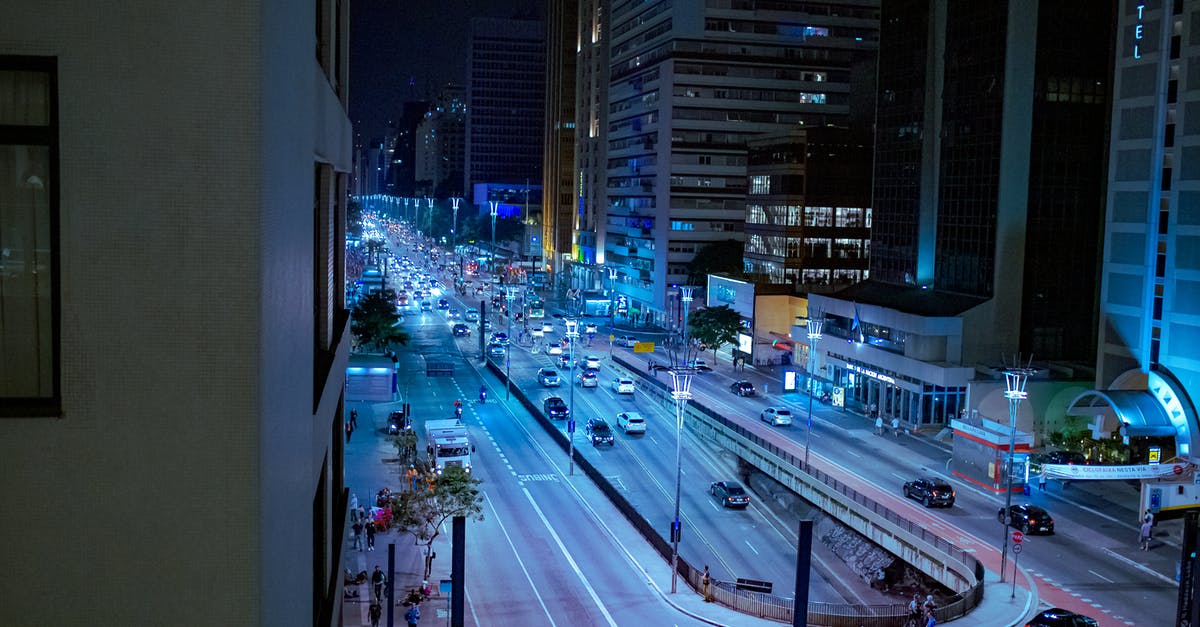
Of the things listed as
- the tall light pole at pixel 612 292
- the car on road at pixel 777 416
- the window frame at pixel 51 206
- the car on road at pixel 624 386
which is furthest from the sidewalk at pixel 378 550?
the tall light pole at pixel 612 292

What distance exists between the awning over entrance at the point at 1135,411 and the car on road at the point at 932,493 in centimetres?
1414

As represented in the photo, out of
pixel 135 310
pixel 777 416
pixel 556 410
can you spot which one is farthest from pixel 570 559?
pixel 135 310

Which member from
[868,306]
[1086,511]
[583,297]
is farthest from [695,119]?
[1086,511]

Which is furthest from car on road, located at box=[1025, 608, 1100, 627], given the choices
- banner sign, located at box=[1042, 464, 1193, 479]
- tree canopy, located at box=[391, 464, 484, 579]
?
banner sign, located at box=[1042, 464, 1193, 479]

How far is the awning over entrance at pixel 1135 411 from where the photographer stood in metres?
55.2

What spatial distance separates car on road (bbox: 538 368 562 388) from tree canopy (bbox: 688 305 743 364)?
15.9m

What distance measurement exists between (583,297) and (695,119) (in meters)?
30.8

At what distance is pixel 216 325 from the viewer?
226 inches

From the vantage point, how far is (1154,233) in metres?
56.8

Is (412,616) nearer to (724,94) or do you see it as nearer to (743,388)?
(743,388)

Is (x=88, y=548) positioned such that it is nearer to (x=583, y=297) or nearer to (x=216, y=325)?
(x=216, y=325)

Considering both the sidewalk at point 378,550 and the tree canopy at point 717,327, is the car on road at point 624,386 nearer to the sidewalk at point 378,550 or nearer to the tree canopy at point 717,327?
the tree canopy at point 717,327

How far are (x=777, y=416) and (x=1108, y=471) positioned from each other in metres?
19.9

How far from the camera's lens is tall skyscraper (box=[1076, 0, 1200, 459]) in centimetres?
5378
